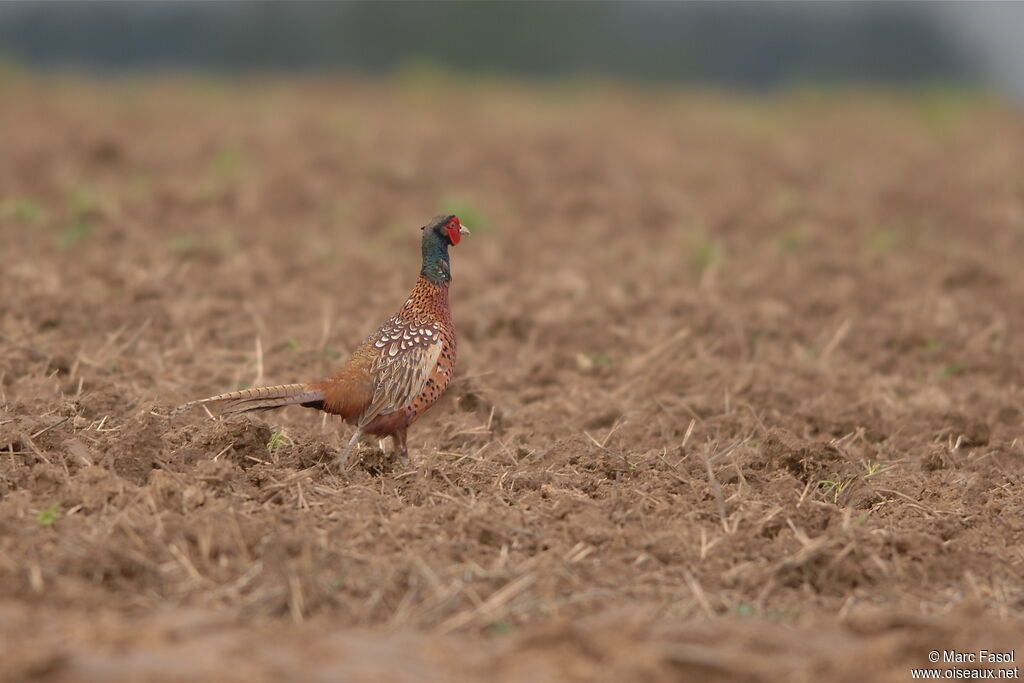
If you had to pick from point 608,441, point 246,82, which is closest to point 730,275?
point 608,441

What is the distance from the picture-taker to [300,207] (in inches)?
468

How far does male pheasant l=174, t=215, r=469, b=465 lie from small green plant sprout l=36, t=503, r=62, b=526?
0.79 metres

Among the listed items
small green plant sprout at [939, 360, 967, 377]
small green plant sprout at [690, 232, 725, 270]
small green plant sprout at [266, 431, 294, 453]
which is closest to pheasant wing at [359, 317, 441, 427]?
small green plant sprout at [266, 431, 294, 453]

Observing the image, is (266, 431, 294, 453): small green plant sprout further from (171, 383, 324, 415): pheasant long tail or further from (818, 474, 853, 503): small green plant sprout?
(818, 474, 853, 503): small green plant sprout

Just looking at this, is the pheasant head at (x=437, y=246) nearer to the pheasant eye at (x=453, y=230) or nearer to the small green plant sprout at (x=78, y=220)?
the pheasant eye at (x=453, y=230)

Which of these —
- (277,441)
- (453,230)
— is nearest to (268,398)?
(277,441)

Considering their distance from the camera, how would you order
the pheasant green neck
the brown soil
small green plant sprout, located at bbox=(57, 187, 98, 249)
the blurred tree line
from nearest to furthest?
the brown soil < the pheasant green neck < small green plant sprout, located at bbox=(57, 187, 98, 249) < the blurred tree line

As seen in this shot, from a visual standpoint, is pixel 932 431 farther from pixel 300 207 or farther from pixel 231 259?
pixel 300 207

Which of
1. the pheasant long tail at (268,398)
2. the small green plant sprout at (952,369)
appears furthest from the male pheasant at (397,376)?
the small green plant sprout at (952,369)

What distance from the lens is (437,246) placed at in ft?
19.2

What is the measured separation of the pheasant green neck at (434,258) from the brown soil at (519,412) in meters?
0.88

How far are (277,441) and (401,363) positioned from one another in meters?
0.69

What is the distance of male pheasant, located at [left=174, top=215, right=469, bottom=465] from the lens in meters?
5.48

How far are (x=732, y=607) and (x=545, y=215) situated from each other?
822cm
